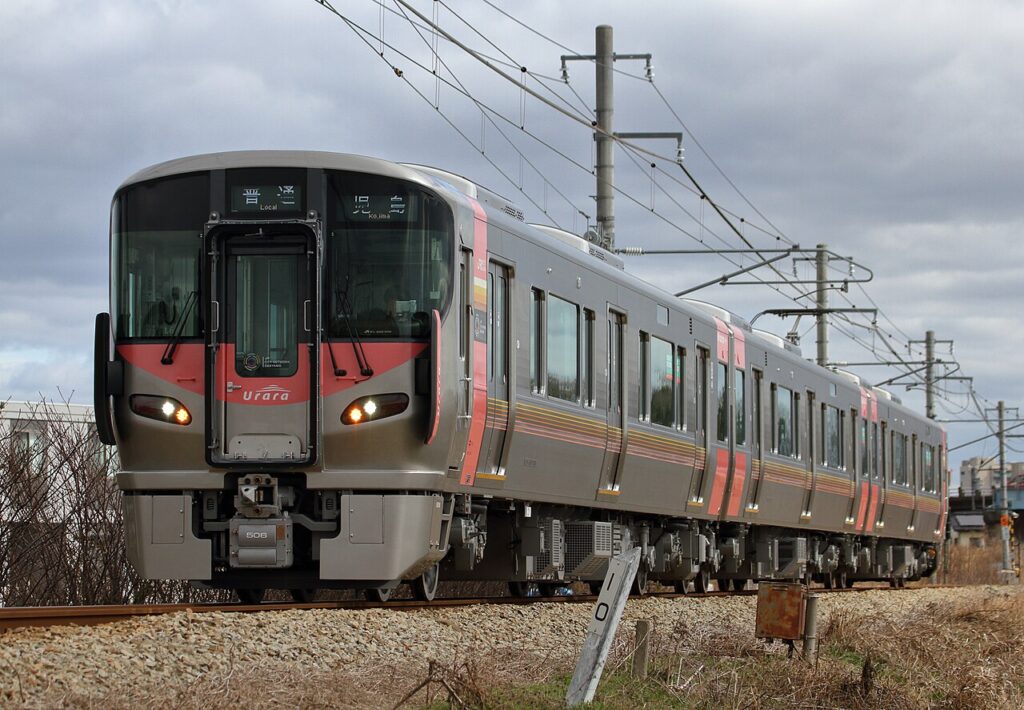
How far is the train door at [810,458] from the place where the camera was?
23500 millimetres

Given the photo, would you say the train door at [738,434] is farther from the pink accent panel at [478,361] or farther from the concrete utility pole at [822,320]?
the concrete utility pole at [822,320]

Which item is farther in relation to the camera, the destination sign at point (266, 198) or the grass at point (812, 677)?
the destination sign at point (266, 198)

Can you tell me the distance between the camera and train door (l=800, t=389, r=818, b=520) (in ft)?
77.1

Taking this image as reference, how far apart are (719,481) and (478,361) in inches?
297

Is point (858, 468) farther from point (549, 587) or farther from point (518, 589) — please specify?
point (518, 589)

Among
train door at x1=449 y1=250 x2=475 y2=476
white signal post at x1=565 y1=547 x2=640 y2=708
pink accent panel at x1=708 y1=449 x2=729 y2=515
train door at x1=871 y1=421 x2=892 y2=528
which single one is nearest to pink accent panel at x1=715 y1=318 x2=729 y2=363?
pink accent panel at x1=708 y1=449 x2=729 y2=515

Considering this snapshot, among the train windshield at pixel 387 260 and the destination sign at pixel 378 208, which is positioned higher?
the destination sign at pixel 378 208

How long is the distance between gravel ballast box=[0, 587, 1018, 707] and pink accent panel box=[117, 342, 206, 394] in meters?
1.99

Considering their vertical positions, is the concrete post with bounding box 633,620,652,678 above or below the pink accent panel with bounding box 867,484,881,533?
below

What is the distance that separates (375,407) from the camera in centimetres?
1155

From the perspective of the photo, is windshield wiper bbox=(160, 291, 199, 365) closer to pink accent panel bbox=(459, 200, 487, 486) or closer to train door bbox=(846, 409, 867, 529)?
pink accent panel bbox=(459, 200, 487, 486)

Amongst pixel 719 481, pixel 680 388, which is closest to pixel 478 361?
pixel 680 388

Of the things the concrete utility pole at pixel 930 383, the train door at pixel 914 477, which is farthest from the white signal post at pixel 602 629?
the concrete utility pole at pixel 930 383

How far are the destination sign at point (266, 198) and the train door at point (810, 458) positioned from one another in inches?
519
